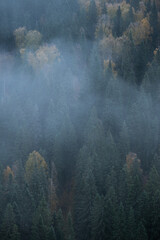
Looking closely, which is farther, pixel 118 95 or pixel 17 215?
pixel 118 95

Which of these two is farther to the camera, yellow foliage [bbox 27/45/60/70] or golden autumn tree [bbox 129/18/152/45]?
golden autumn tree [bbox 129/18/152/45]

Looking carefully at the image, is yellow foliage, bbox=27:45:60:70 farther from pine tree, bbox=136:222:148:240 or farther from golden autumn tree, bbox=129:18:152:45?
pine tree, bbox=136:222:148:240

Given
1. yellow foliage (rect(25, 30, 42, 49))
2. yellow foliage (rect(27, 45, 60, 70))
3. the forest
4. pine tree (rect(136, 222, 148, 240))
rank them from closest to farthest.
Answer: pine tree (rect(136, 222, 148, 240)) < the forest < yellow foliage (rect(27, 45, 60, 70)) < yellow foliage (rect(25, 30, 42, 49))

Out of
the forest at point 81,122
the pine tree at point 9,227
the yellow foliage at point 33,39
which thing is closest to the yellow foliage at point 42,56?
the forest at point 81,122

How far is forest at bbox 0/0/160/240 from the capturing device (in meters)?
Answer: 34.7

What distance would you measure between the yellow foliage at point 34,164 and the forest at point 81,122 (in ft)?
0.65

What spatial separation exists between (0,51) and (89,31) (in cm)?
2301

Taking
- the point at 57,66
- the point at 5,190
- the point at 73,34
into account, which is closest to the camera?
the point at 5,190

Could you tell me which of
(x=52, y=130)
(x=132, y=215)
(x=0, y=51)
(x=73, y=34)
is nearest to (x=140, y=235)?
(x=132, y=215)

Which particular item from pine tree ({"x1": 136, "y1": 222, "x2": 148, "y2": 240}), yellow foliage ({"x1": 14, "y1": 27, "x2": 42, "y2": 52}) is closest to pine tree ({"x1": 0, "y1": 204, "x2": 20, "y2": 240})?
pine tree ({"x1": 136, "y1": 222, "x2": 148, "y2": 240})

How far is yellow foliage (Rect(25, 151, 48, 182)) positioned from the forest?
199mm

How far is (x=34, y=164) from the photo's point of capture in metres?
42.6

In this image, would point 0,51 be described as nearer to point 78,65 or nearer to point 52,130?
point 78,65

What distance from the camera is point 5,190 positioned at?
3762 centimetres
